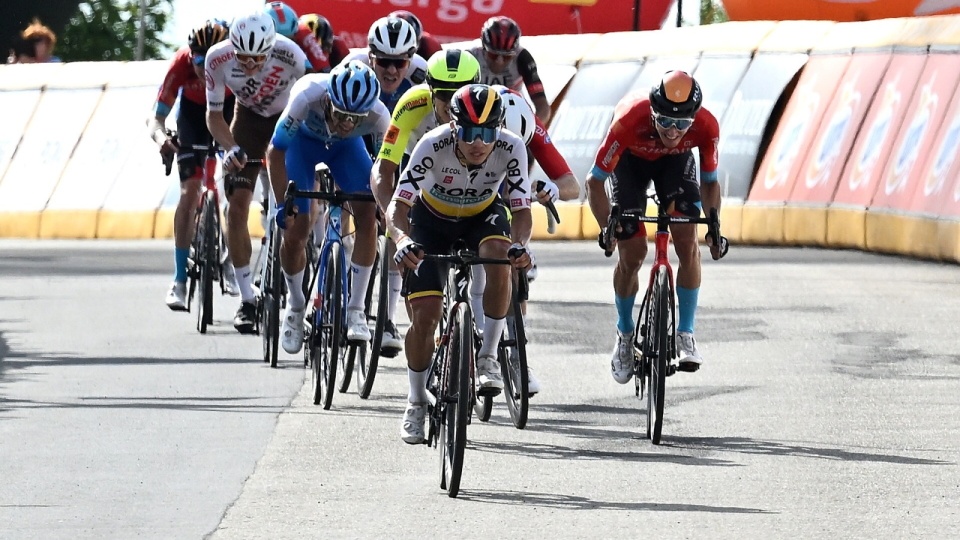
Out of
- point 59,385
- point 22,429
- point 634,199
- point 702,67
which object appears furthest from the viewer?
point 702,67

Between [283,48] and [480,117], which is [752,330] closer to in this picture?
[283,48]

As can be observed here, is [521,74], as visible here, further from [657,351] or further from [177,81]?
[657,351]

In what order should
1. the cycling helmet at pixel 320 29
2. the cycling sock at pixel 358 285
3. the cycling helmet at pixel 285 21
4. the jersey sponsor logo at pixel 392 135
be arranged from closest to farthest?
the jersey sponsor logo at pixel 392 135
the cycling sock at pixel 358 285
the cycling helmet at pixel 285 21
the cycling helmet at pixel 320 29

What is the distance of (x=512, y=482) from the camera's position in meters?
8.98

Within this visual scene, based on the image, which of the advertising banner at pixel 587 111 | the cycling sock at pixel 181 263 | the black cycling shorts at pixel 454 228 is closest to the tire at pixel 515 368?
the black cycling shorts at pixel 454 228

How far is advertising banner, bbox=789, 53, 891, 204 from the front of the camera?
20906 millimetres

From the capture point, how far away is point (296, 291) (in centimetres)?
1213

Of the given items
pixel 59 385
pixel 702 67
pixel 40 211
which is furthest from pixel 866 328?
pixel 40 211

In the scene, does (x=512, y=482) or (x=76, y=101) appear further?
(x=76, y=101)

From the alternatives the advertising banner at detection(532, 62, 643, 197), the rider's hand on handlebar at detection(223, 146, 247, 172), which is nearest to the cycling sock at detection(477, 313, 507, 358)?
the rider's hand on handlebar at detection(223, 146, 247, 172)

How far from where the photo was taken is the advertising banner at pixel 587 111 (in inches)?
940

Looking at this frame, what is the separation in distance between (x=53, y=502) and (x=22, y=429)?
2064 mm

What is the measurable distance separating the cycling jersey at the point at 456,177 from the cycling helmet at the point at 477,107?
350 mm

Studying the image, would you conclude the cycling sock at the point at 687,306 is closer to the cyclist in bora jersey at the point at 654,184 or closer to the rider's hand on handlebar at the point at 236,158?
the cyclist in bora jersey at the point at 654,184
